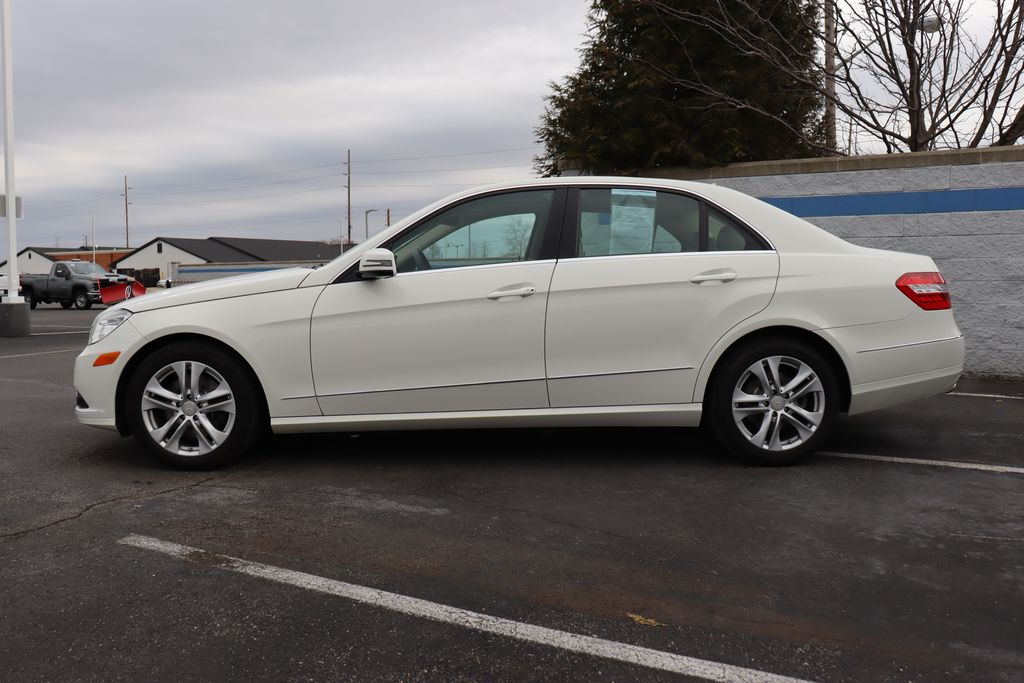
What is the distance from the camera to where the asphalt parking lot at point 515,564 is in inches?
105

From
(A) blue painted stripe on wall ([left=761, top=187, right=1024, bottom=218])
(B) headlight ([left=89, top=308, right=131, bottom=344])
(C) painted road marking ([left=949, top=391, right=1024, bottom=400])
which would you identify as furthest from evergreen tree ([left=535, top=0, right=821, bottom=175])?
(B) headlight ([left=89, top=308, right=131, bottom=344])

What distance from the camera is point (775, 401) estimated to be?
4828 millimetres

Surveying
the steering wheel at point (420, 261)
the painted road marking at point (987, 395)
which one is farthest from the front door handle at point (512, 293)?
the painted road marking at point (987, 395)

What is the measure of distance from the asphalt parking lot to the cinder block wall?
3525 mm

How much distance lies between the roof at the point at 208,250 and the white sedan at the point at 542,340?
76.3m

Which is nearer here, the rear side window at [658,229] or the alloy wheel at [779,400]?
the alloy wheel at [779,400]

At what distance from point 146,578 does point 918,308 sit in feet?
13.7

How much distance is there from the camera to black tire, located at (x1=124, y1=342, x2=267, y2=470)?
485cm

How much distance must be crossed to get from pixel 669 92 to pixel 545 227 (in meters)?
6.39

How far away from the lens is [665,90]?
1059cm

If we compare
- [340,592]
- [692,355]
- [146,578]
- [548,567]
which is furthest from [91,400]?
[692,355]

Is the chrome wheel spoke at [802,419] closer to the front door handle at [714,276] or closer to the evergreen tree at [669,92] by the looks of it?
the front door handle at [714,276]

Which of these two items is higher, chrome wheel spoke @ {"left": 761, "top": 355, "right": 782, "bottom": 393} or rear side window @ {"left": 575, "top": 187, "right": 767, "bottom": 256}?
rear side window @ {"left": 575, "top": 187, "right": 767, "bottom": 256}

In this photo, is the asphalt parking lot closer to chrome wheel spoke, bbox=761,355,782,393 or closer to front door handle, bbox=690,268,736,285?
chrome wheel spoke, bbox=761,355,782,393
